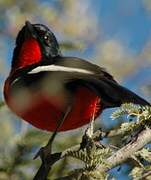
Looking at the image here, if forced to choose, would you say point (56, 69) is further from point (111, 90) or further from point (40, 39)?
point (40, 39)

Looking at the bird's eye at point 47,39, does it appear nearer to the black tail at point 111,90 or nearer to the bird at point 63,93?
the bird at point 63,93

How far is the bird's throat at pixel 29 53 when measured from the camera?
3111 mm

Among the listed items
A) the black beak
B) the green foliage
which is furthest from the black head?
the green foliage

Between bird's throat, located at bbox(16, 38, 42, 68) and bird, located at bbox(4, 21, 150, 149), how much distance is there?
1.11 feet

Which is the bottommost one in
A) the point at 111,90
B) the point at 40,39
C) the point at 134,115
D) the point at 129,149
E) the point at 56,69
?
the point at 129,149

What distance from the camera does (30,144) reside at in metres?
2.41

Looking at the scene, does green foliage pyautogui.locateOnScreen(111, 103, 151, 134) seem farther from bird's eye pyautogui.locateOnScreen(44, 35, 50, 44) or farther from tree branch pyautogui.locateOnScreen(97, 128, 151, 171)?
bird's eye pyautogui.locateOnScreen(44, 35, 50, 44)

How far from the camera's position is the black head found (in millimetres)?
3223

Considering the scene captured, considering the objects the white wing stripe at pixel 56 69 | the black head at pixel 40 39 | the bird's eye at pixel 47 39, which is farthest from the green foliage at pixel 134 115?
the bird's eye at pixel 47 39

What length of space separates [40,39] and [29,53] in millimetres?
328

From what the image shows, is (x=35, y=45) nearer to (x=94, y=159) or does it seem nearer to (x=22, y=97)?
(x=22, y=97)

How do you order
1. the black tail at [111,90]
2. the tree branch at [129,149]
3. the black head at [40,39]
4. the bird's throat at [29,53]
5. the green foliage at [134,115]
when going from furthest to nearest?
1. the black head at [40,39]
2. the bird's throat at [29,53]
3. the black tail at [111,90]
4. the green foliage at [134,115]
5. the tree branch at [129,149]

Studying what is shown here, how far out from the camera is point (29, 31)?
3.24 meters

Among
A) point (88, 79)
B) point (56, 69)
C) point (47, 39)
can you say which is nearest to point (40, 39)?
point (47, 39)
